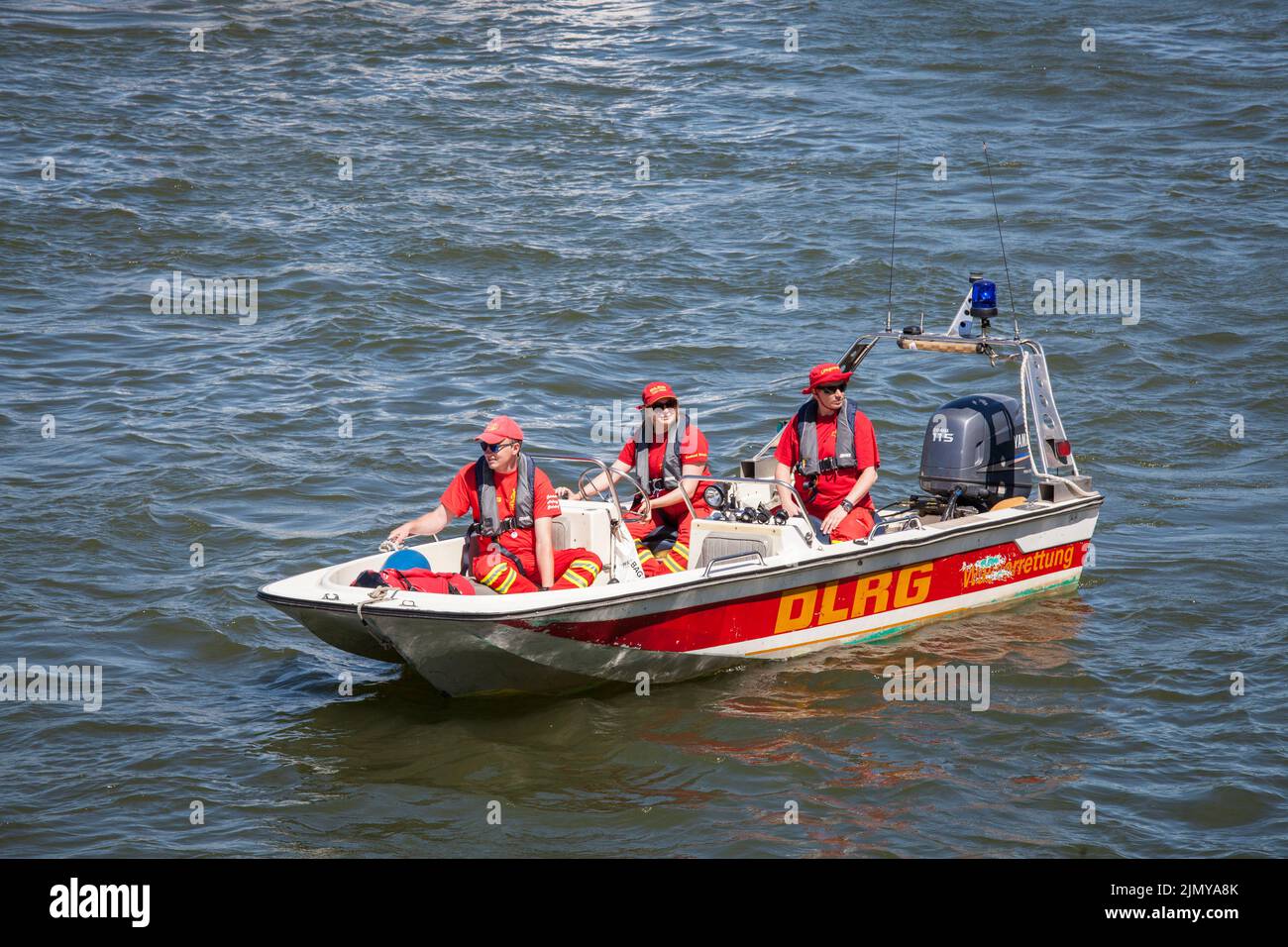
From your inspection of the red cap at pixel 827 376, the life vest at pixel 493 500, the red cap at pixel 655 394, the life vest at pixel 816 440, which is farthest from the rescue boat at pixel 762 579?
the red cap at pixel 827 376

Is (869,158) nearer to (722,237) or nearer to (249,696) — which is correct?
(722,237)

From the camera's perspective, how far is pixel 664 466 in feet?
32.3

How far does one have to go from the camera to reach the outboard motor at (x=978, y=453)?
10492 millimetres

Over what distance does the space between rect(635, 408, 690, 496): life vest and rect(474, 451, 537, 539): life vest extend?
1.31m

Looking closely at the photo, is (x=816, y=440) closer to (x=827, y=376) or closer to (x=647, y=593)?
(x=827, y=376)

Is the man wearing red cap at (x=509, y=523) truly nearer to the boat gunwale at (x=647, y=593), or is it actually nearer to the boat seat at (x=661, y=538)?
the boat gunwale at (x=647, y=593)

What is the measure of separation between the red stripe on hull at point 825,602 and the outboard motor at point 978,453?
21.7 inches

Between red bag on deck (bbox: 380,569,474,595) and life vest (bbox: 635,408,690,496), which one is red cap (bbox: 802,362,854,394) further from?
red bag on deck (bbox: 380,569,474,595)

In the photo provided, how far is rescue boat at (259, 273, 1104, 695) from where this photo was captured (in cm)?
823

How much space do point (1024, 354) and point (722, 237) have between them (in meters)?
9.06

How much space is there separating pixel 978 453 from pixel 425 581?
4.33 m

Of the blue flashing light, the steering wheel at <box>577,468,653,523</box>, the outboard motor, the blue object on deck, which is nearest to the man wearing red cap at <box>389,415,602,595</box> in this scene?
the blue object on deck

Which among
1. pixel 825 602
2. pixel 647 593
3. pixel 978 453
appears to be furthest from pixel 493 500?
pixel 978 453
